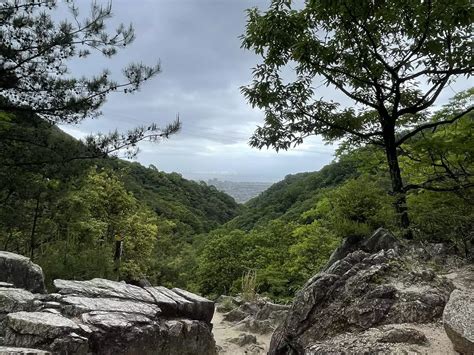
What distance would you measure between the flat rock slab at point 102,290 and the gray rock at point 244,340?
2.16 metres

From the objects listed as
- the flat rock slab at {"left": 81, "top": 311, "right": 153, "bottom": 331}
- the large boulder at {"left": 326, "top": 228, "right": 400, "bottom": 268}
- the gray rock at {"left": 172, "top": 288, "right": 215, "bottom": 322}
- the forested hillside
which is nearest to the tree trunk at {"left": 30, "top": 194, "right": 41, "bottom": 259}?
the forested hillside

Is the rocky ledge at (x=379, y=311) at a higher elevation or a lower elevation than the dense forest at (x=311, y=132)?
lower

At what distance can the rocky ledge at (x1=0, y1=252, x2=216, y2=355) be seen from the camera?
402 centimetres

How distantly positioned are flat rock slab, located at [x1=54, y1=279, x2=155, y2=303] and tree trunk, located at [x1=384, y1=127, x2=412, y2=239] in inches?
153

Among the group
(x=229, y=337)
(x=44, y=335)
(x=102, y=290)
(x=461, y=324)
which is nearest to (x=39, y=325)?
(x=44, y=335)

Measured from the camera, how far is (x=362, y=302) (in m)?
3.85

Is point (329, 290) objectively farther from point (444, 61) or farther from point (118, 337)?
point (444, 61)

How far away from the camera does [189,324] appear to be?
573cm

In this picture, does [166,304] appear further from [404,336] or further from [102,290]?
[404,336]

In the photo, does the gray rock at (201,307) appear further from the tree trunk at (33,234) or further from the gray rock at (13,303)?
the tree trunk at (33,234)

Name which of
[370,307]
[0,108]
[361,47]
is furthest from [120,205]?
[370,307]

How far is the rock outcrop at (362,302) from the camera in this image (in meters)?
3.55

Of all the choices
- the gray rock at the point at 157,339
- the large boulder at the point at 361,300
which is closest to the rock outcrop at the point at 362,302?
the large boulder at the point at 361,300

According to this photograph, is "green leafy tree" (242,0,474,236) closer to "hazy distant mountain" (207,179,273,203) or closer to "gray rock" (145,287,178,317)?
"gray rock" (145,287,178,317)
